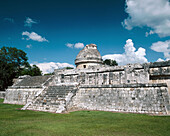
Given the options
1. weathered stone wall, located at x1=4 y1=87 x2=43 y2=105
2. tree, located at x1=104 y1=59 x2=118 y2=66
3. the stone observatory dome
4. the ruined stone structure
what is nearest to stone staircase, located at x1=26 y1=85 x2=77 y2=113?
the ruined stone structure

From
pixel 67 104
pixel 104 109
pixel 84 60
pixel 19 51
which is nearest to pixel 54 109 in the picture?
pixel 67 104

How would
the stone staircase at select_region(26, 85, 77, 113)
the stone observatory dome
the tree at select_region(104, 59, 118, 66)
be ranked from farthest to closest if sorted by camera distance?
1. the tree at select_region(104, 59, 118, 66)
2. the stone observatory dome
3. the stone staircase at select_region(26, 85, 77, 113)

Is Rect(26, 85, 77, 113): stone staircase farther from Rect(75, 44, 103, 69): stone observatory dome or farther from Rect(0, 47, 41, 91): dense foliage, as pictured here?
Rect(0, 47, 41, 91): dense foliage

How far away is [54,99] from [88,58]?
15.4m

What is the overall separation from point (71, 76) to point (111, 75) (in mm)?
5276

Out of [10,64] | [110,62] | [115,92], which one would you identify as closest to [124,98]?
[115,92]

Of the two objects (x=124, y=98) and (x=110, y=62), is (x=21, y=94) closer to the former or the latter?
(x=124, y=98)

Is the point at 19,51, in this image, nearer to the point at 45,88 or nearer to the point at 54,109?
the point at 45,88

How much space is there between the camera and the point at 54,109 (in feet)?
43.9

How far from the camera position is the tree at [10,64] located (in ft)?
116

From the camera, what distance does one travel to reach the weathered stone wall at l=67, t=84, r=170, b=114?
11.0 meters

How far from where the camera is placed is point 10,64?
38812 mm

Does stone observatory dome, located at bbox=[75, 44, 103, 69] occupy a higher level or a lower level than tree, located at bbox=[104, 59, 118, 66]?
lower

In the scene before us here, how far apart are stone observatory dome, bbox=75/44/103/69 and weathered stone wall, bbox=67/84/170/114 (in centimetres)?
1392
